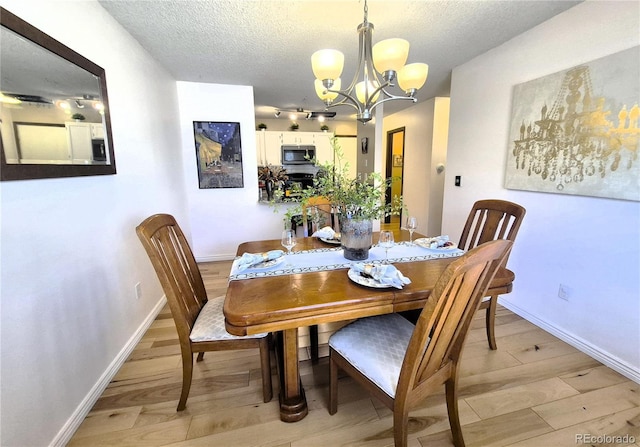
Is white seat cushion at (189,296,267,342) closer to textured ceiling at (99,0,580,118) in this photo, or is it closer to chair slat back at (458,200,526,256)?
chair slat back at (458,200,526,256)

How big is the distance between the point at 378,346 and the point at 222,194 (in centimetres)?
299

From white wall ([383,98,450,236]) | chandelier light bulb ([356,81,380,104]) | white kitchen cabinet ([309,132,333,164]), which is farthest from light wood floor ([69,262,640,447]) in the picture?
white kitchen cabinet ([309,132,333,164])

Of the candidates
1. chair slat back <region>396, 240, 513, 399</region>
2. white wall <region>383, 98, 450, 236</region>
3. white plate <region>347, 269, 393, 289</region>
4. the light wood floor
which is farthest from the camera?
white wall <region>383, 98, 450, 236</region>

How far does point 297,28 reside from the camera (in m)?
2.04

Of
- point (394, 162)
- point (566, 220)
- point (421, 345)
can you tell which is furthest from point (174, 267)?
point (394, 162)

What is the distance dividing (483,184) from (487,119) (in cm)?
61

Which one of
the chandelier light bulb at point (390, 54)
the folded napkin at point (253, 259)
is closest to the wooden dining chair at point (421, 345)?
the folded napkin at point (253, 259)

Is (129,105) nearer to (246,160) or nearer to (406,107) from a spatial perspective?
(246,160)

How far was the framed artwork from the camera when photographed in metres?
1.55

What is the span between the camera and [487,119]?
2.52 meters

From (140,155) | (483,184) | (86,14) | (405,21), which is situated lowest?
(483,184)

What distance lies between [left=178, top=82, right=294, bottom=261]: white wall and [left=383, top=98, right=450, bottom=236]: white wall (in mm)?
2418

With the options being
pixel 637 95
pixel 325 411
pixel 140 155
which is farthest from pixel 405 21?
pixel 325 411

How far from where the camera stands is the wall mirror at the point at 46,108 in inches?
40.8
